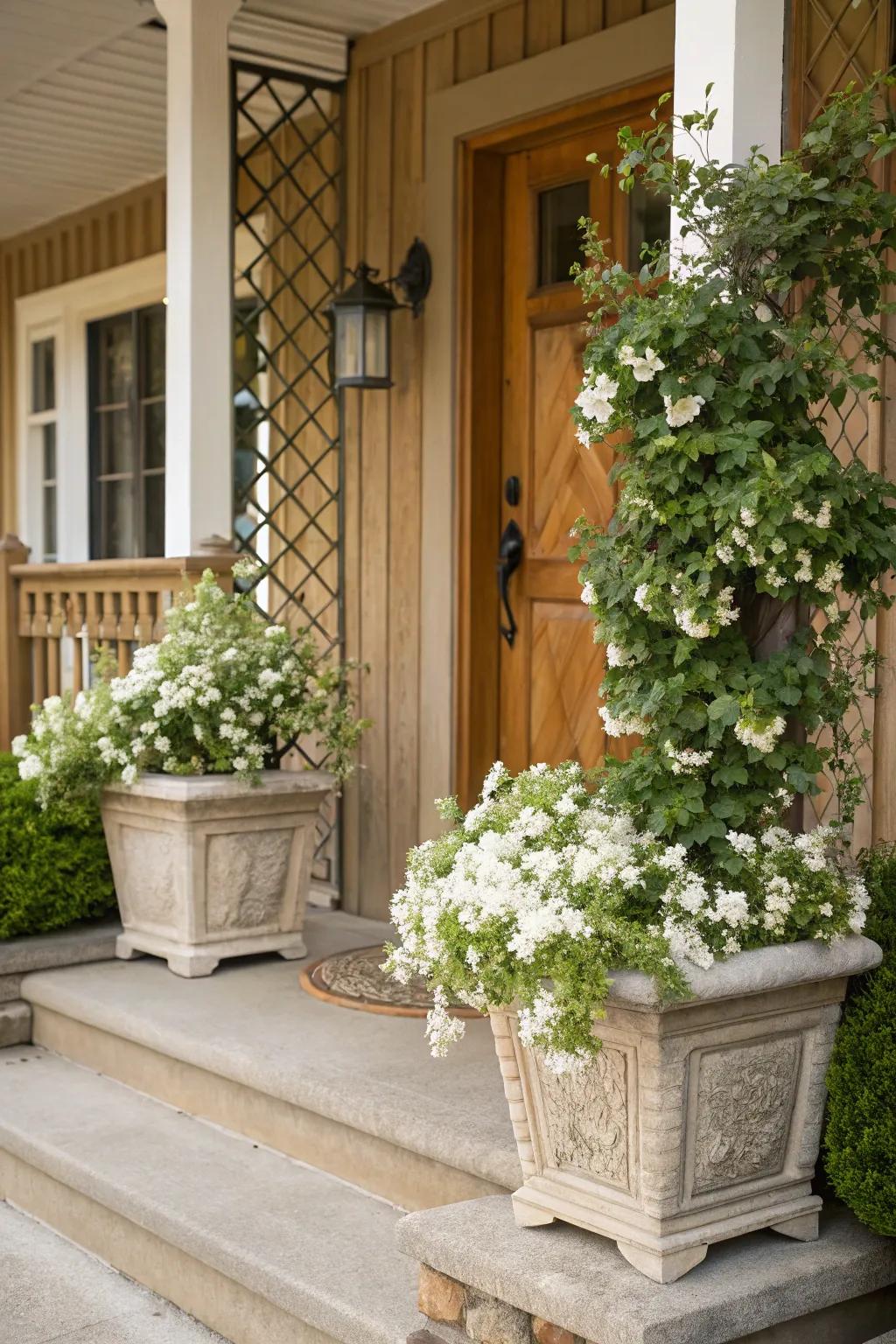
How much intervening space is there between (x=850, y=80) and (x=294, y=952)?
267 centimetres

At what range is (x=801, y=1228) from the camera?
244cm

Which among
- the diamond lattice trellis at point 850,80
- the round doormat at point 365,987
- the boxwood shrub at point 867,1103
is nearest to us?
the boxwood shrub at point 867,1103

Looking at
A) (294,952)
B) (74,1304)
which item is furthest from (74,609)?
(74,1304)

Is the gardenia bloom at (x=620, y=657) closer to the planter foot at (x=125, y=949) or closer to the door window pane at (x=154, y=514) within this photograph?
the planter foot at (x=125, y=949)

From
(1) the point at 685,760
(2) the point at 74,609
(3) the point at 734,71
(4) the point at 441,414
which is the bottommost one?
(1) the point at 685,760

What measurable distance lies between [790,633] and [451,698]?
2.39 m

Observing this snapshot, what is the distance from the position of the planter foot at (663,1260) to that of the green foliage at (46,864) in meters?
2.45

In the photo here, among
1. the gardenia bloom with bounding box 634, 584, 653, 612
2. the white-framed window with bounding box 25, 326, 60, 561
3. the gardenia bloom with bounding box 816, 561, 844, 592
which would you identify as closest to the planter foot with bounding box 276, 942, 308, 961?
the gardenia bloom with bounding box 634, 584, 653, 612

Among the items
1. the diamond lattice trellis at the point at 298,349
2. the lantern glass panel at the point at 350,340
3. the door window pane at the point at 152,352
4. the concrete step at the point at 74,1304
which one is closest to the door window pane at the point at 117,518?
the door window pane at the point at 152,352

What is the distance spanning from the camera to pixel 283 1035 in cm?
357

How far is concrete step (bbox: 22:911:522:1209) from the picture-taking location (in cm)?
292

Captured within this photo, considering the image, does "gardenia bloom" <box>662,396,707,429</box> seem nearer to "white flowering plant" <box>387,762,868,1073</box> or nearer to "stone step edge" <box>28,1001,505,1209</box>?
"white flowering plant" <box>387,762,868,1073</box>

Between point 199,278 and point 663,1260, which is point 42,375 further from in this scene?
point 663,1260

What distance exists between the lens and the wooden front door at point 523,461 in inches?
180
